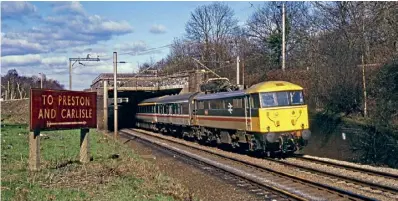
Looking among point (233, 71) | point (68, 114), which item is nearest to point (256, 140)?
point (68, 114)

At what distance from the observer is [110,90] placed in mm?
55438

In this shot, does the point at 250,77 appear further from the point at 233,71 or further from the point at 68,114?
the point at 68,114

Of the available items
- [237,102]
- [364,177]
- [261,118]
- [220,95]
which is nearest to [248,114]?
[261,118]

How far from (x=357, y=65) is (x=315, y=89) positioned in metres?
4.79

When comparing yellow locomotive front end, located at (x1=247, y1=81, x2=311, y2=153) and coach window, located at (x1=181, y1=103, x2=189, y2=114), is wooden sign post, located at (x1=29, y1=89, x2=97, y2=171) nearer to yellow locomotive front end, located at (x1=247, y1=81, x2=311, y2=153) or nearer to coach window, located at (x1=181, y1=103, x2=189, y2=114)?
yellow locomotive front end, located at (x1=247, y1=81, x2=311, y2=153)

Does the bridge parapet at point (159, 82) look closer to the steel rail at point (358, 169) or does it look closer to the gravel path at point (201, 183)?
the gravel path at point (201, 183)

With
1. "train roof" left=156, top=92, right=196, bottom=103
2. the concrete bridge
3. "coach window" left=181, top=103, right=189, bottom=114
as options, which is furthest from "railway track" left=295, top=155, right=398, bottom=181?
the concrete bridge

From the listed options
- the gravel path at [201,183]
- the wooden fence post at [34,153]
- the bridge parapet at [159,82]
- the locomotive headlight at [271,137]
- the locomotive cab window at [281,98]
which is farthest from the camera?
the bridge parapet at [159,82]

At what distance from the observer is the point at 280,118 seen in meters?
22.5

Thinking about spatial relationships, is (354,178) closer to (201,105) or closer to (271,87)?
(271,87)

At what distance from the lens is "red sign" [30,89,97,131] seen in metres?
15.3

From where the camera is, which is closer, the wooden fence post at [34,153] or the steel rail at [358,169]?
the wooden fence post at [34,153]

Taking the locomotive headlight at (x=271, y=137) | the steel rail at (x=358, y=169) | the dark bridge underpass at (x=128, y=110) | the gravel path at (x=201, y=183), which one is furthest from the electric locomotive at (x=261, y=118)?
the dark bridge underpass at (x=128, y=110)

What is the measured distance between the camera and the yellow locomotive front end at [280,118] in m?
22.3
